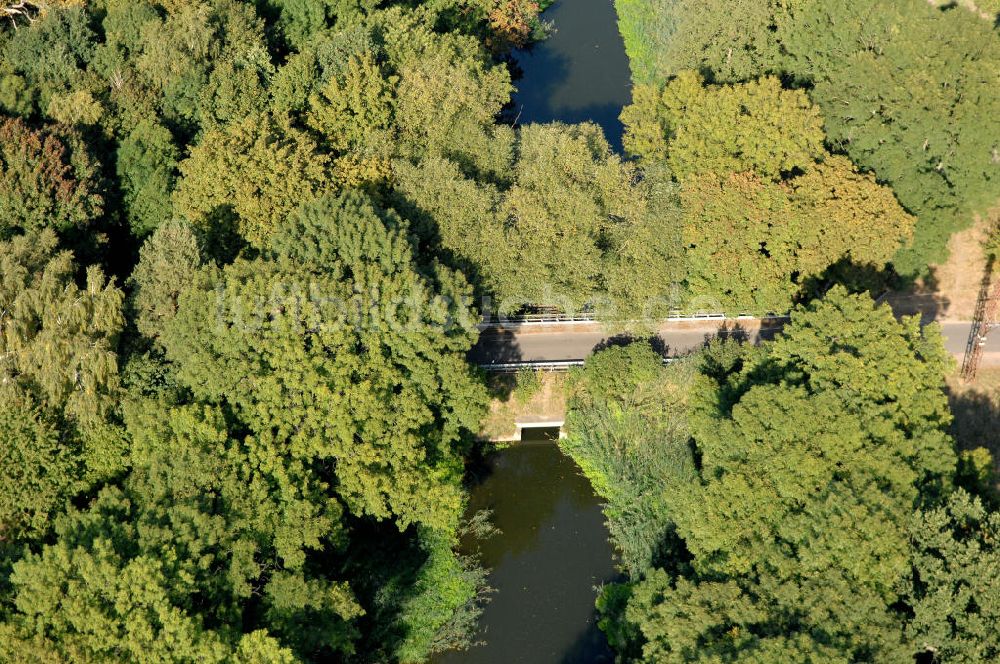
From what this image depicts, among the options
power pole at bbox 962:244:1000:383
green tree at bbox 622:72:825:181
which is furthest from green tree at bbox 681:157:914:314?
power pole at bbox 962:244:1000:383

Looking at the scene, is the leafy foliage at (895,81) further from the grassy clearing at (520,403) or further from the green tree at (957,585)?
the green tree at (957,585)

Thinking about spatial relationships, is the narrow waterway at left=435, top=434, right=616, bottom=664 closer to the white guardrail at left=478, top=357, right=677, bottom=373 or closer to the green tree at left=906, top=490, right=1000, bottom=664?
the white guardrail at left=478, top=357, right=677, bottom=373

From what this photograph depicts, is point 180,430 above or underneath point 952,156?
underneath

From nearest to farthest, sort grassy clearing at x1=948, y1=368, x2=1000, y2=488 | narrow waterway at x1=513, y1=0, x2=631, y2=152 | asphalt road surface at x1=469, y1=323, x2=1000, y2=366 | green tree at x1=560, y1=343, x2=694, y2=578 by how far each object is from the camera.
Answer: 1. green tree at x1=560, y1=343, x2=694, y2=578
2. grassy clearing at x1=948, y1=368, x2=1000, y2=488
3. asphalt road surface at x1=469, y1=323, x2=1000, y2=366
4. narrow waterway at x1=513, y1=0, x2=631, y2=152

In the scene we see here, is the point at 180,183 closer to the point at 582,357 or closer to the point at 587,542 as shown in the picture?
the point at 582,357

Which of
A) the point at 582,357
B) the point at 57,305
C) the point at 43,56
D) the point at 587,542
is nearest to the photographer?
the point at 57,305

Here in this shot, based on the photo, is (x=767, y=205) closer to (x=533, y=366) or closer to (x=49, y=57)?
(x=533, y=366)

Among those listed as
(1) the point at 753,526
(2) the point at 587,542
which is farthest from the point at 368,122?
(1) the point at 753,526
